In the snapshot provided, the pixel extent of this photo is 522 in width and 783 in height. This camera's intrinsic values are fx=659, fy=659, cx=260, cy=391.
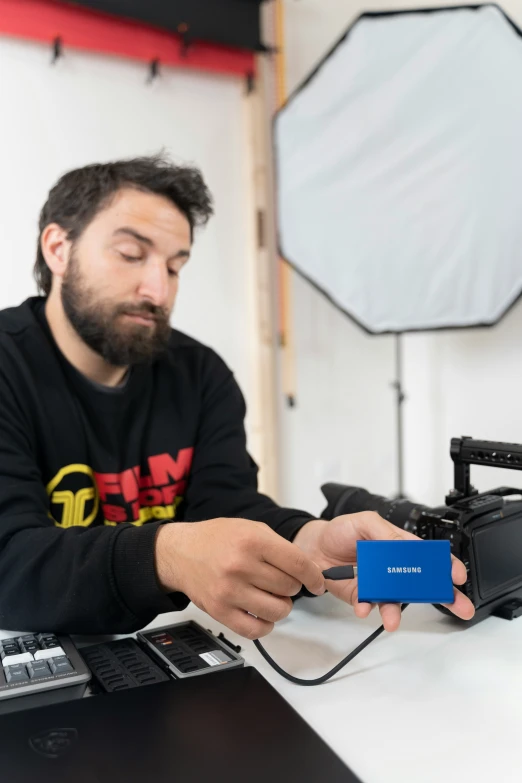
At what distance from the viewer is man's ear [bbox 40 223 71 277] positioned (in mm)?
1185

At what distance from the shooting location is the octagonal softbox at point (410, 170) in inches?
56.7

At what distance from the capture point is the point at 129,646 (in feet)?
2.10

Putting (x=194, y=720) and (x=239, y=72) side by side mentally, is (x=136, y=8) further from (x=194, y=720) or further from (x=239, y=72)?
(x=194, y=720)

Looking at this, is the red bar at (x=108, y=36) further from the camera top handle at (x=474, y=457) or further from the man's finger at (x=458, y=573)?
the man's finger at (x=458, y=573)

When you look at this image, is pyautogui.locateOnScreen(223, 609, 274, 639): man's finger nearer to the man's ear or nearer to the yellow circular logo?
the yellow circular logo

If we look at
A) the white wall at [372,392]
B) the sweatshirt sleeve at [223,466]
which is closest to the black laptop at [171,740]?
the sweatshirt sleeve at [223,466]

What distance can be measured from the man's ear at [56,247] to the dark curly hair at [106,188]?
0.01m

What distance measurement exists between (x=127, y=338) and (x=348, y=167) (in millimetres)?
804

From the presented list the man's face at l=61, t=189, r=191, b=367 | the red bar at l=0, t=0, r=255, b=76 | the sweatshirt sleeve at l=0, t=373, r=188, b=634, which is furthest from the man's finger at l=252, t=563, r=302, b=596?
Answer: the red bar at l=0, t=0, r=255, b=76

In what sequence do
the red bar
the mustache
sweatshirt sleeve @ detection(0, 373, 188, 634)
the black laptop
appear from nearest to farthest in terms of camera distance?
the black laptop, sweatshirt sleeve @ detection(0, 373, 188, 634), the mustache, the red bar

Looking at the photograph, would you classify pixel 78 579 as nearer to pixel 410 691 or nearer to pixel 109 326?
pixel 410 691

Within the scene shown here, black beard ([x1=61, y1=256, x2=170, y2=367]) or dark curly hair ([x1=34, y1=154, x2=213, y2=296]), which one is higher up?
dark curly hair ([x1=34, y1=154, x2=213, y2=296])

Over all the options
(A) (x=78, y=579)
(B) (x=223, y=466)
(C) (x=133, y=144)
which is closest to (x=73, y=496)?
(B) (x=223, y=466)

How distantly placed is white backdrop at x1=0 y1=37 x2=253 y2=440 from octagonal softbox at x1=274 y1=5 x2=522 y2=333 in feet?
1.38
